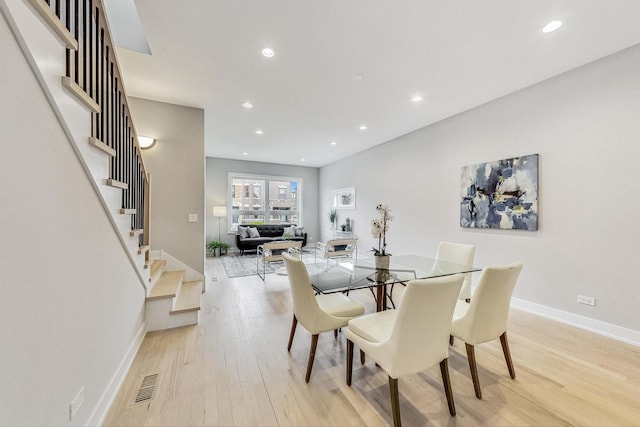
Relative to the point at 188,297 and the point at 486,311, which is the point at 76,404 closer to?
the point at 188,297

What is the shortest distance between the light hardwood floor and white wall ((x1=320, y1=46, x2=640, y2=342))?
0.55 meters

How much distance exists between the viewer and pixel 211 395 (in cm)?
178

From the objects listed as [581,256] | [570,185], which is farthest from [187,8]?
[581,256]

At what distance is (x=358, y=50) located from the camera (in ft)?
8.28

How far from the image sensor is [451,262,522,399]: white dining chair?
1.72m

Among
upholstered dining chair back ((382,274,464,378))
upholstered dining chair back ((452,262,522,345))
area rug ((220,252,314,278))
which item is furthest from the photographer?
area rug ((220,252,314,278))

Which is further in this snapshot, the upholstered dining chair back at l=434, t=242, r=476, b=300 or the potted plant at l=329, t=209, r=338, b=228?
the potted plant at l=329, t=209, r=338, b=228

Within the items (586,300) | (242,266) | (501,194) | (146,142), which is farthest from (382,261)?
(242,266)

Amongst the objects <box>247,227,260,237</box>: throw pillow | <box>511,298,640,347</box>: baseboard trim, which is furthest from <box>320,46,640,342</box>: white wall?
<box>247,227,260,237</box>: throw pillow

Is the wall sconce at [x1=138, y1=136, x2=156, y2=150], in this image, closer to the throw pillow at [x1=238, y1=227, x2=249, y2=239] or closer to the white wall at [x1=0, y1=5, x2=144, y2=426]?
the white wall at [x1=0, y1=5, x2=144, y2=426]

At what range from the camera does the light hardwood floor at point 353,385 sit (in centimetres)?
159

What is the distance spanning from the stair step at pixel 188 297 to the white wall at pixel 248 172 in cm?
419

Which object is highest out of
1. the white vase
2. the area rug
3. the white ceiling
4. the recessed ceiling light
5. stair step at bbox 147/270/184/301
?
the white ceiling

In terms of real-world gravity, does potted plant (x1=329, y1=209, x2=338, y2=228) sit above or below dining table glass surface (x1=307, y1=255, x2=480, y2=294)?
above
